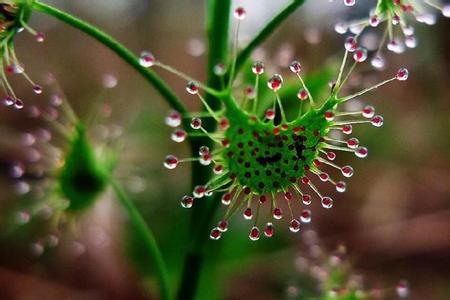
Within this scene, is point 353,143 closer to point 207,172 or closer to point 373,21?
point 373,21

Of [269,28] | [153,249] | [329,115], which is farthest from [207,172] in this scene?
[329,115]

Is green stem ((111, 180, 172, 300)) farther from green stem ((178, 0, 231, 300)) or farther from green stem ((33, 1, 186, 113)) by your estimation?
green stem ((33, 1, 186, 113))

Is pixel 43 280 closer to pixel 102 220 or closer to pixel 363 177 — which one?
pixel 102 220

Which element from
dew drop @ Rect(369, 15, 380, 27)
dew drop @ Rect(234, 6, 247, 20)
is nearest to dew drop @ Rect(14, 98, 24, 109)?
dew drop @ Rect(234, 6, 247, 20)

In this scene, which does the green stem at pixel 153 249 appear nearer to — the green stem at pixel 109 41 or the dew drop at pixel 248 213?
the green stem at pixel 109 41

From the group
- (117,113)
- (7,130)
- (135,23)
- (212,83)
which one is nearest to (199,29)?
(135,23)

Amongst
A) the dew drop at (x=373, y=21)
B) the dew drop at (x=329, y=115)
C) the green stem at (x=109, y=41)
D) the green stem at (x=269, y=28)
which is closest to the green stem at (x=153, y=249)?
the green stem at (x=109, y=41)
